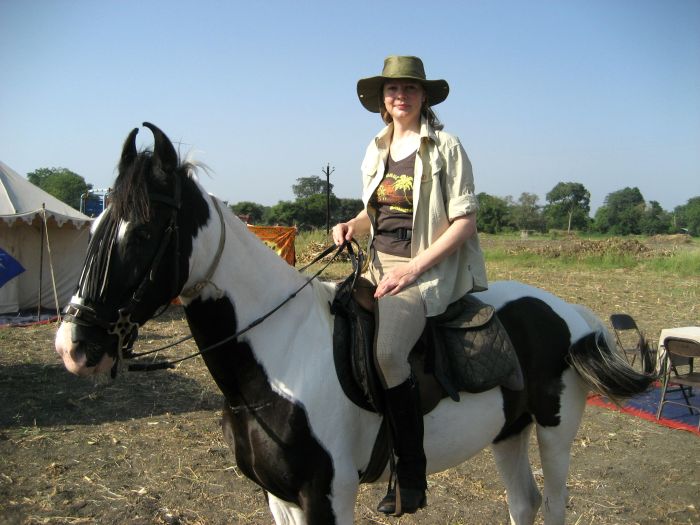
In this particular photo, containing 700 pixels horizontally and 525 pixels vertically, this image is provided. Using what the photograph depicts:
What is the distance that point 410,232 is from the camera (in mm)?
2762

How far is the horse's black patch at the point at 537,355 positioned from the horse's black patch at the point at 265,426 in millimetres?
1292

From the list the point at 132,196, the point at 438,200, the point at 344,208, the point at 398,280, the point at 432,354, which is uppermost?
the point at 344,208

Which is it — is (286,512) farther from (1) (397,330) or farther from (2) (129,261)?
(2) (129,261)

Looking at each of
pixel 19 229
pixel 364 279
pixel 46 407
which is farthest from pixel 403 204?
pixel 19 229

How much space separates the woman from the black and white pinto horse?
0.68 ft

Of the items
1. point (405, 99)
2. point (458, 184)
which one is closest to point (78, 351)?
point (458, 184)

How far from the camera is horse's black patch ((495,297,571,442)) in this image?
3129 millimetres

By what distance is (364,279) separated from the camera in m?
2.76

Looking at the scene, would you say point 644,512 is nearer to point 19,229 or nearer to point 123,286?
point 123,286

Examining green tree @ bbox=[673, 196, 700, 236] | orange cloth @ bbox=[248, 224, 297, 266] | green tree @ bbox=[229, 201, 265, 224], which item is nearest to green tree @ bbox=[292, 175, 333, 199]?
green tree @ bbox=[229, 201, 265, 224]

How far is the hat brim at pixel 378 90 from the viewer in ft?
9.13

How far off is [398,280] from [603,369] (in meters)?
1.54

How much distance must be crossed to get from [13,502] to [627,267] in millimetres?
24550

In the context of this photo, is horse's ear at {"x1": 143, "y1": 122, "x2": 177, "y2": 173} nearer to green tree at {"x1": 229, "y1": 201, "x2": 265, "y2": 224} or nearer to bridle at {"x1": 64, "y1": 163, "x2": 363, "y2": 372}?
bridle at {"x1": 64, "y1": 163, "x2": 363, "y2": 372}
